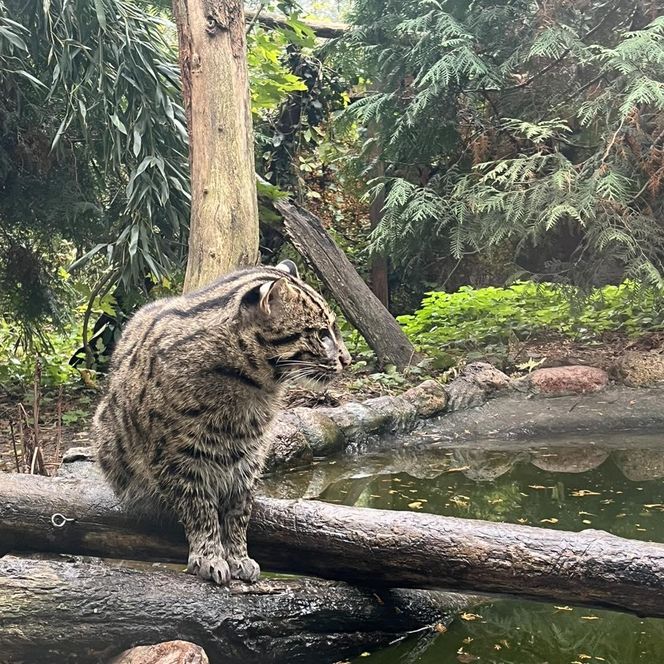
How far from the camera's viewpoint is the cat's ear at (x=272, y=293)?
2943 millimetres

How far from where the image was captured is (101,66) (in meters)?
6.16

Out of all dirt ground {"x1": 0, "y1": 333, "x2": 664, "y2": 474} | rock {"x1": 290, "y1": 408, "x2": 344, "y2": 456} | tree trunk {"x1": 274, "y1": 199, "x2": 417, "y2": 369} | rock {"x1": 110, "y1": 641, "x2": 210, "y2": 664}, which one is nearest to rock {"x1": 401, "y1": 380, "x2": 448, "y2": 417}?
dirt ground {"x1": 0, "y1": 333, "x2": 664, "y2": 474}

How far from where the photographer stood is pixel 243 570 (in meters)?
2.99

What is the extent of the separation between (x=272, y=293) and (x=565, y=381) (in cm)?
476

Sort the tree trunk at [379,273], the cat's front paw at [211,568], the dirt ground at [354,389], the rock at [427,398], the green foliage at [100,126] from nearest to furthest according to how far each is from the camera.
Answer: the cat's front paw at [211,568] → the green foliage at [100,126] → the dirt ground at [354,389] → the rock at [427,398] → the tree trunk at [379,273]

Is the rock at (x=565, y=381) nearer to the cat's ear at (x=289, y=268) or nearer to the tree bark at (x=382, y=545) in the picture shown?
the cat's ear at (x=289, y=268)

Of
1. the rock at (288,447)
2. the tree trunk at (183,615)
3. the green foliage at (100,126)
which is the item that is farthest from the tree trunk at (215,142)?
the tree trunk at (183,615)

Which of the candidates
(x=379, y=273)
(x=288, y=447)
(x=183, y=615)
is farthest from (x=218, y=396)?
(x=379, y=273)

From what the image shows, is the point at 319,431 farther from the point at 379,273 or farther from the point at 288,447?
the point at 379,273

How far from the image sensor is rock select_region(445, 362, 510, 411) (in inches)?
277

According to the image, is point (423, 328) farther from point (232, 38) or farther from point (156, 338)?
point (156, 338)

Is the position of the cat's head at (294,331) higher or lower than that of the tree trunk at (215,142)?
lower

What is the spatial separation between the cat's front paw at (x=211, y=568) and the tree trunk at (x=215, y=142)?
246 cm

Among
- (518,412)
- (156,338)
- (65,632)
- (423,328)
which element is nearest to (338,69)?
(423,328)
